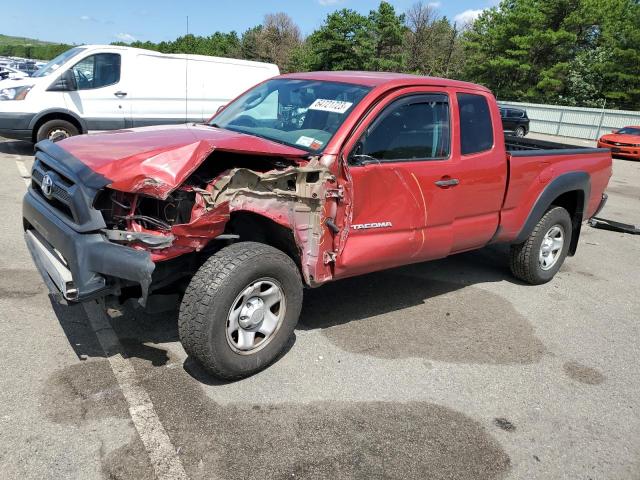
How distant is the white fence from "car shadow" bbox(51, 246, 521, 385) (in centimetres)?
2479

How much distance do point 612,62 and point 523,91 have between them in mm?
6961

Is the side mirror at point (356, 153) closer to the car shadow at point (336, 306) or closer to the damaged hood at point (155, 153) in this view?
the damaged hood at point (155, 153)

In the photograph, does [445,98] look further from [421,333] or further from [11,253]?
[11,253]

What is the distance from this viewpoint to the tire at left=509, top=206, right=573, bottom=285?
525 centimetres

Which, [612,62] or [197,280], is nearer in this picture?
[197,280]

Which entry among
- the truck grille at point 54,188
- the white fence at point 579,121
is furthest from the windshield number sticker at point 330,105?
the white fence at point 579,121

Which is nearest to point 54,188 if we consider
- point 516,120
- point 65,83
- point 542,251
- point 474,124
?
point 474,124

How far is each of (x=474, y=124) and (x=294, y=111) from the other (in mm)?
1568

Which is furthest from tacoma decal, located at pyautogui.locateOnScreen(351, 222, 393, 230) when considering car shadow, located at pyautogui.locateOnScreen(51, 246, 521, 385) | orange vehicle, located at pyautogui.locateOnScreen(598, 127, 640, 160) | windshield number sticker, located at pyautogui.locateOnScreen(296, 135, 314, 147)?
orange vehicle, located at pyautogui.locateOnScreen(598, 127, 640, 160)

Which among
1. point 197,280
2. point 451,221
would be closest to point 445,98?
point 451,221

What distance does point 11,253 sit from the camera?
5.21m

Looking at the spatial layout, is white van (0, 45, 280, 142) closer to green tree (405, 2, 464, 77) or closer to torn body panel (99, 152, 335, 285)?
torn body panel (99, 152, 335, 285)

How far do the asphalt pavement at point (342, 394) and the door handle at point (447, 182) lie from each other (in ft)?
3.90

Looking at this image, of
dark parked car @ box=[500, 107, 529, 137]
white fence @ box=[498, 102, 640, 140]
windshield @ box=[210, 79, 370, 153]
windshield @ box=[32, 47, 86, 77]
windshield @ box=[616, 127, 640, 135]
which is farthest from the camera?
white fence @ box=[498, 102, 640, 140]
